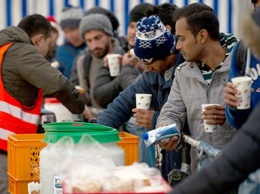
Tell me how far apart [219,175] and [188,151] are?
2207 mm

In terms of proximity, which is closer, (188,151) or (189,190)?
(189,190)

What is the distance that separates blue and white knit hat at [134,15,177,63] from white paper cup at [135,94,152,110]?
304mm

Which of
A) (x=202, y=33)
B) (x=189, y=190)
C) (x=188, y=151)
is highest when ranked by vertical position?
(x=202, y=33)

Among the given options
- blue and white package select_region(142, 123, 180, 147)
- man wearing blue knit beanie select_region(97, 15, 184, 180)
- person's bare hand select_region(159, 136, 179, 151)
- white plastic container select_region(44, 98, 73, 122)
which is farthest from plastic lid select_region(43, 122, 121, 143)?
white plastic container select_region(44, 98, 73, 122)

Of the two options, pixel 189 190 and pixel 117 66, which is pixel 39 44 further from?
pixel 189 190

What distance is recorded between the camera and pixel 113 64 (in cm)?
941

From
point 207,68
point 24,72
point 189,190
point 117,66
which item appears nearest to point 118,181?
point 189,190

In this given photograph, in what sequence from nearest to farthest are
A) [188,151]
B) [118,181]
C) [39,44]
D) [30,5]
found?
[118,181]
[188,151]
[39,44]
[30,5]

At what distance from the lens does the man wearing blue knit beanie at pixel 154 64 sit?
271 inches

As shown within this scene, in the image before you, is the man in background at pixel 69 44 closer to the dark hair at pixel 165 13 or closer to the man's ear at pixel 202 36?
the dark hair at pixel 165 13

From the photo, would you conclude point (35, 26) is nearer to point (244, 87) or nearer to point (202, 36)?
point (202, 36)

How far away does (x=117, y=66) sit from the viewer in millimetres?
9406

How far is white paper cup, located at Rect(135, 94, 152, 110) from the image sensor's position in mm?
6801

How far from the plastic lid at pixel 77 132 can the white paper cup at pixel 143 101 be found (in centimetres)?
94
